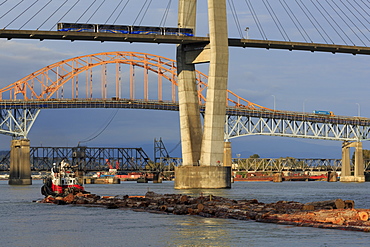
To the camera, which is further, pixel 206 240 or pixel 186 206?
pixel 186 206

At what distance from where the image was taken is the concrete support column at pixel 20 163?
170500 mm

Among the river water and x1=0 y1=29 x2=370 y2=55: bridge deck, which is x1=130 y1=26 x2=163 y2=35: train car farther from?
the river water

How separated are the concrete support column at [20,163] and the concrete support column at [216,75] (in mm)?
87707

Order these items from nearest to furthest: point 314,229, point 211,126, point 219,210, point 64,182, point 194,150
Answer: point 314,229 < point 219,210 < point 64,182 < point 211,126 < point 194,150

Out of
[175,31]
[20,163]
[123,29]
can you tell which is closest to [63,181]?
[123,29]

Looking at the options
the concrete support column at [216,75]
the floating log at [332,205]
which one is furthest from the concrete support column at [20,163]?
the floating log at [332,205]

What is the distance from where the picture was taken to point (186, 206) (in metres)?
55.7

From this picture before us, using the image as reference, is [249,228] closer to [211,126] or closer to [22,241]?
[22,241]

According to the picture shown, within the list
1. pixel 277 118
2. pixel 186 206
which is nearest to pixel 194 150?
pixel 186 206

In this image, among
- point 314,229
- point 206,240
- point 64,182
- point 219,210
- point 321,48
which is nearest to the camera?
point 206,240

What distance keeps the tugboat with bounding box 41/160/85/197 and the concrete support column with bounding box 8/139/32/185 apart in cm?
9061

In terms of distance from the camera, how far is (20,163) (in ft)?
559

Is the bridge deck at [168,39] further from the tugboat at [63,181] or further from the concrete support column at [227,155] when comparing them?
the concrete support column at [227,155]

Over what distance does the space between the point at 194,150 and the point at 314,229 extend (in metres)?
57.3
